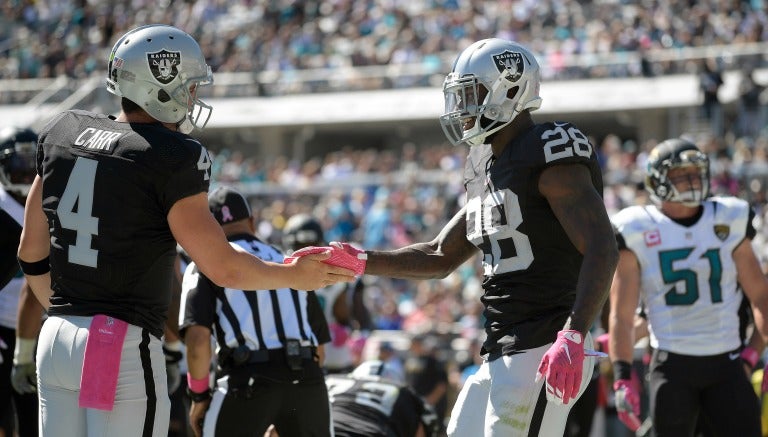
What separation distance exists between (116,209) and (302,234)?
4.14m

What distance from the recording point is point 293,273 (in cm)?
439

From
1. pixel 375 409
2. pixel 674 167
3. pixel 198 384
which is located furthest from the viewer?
pixel 375 409

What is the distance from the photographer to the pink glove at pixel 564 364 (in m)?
3.96

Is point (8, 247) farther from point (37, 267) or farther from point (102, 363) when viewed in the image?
point (102, 363)

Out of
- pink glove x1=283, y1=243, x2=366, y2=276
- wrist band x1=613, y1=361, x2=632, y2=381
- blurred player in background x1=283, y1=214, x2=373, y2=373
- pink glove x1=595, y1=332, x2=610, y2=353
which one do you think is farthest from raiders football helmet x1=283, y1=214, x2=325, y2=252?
pink glove x1=283, y1=243, x2=366, y2=276

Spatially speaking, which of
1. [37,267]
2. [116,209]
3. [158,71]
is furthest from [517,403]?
[37,267]

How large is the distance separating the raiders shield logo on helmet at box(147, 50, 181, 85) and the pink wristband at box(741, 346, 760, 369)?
3.38m

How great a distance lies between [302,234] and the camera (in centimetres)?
819

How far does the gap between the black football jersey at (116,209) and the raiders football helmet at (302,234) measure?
3953 mm

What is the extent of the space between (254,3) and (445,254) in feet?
71.0

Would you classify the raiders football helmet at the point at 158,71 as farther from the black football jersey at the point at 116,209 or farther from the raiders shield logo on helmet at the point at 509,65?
the raiders shield logo on helmet at the point at 509,65

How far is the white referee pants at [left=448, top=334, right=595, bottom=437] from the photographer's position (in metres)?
4.29

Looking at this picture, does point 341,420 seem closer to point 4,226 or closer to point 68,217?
point 4,226

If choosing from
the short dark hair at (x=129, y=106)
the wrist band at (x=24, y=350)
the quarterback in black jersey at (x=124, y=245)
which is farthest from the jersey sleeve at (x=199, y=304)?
the short dark hair at (x=129, y=106)
